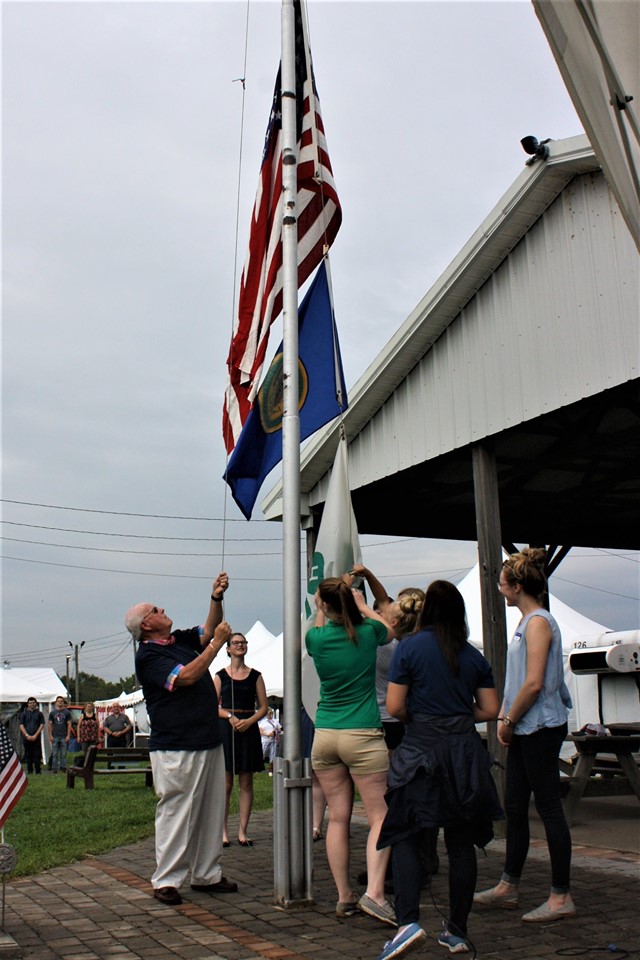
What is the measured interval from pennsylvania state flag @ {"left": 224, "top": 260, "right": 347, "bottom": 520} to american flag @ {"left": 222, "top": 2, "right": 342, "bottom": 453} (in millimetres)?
138

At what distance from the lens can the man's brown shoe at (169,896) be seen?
574 centimetres

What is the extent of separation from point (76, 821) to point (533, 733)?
7.08 meters

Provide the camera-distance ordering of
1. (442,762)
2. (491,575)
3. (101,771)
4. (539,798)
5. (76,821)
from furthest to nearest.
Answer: (101,771)
(76,821)
(491,575)
(539,798)
(442,762)

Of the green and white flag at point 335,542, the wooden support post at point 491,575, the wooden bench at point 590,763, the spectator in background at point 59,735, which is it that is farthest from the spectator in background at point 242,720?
the spectator in background at point 59,735

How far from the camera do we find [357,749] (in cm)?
520

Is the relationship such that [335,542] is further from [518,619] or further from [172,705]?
[518,619]

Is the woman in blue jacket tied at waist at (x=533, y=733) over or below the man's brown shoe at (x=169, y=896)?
over

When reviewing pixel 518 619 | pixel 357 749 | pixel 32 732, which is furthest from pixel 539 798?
pixel 32 732

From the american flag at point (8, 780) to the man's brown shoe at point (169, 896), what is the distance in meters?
1.13

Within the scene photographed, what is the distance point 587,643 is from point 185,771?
12.0 meters

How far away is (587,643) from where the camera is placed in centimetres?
1648

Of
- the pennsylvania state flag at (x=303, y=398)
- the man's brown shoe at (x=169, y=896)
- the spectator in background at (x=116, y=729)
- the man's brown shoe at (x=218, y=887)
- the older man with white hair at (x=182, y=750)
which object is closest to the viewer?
the man's brown shoe at (x=169, y=896)

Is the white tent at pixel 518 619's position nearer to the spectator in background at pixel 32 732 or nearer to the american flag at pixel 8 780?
the spectator in background at pixel 32 732

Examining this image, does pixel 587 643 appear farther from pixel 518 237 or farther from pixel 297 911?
pixel 297 911
